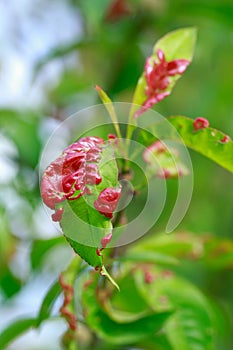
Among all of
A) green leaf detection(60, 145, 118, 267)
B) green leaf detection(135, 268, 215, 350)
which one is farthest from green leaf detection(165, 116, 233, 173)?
green leaf detection(135, 268, 215, 350)

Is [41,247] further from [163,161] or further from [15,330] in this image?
[163,161]

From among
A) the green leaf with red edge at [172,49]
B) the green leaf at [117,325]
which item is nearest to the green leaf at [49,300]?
the green leaf at [117,325]

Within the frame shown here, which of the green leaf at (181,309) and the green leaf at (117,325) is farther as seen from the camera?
the green leaf at (181,309)

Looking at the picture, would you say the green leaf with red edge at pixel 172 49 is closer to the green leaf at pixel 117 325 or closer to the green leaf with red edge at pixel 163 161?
the green leaf with red edge at pixel 163 161

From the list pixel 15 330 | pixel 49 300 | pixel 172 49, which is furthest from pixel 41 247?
pixel 172 49

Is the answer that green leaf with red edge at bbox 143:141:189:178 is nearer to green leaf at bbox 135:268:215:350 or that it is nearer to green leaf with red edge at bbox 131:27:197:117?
green leaf with red edge at bbox 131:27:197:117

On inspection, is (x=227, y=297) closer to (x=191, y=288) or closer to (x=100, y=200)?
(x=191, y=288)

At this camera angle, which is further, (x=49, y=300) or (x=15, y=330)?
(x=15, y=330)
